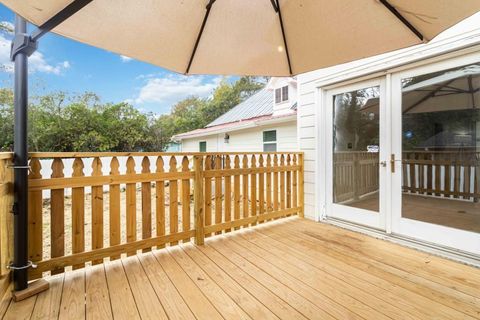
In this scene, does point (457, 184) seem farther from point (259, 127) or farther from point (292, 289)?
point (259, 127)

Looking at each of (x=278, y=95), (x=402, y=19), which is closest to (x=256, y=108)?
(x=278, y=95)

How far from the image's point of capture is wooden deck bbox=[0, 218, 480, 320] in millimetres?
1735

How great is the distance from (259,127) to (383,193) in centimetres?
497

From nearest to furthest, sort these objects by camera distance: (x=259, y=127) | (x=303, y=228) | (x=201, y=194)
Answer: (x=201, y=194)
(x=303, y=228)
(x=259, y=127)

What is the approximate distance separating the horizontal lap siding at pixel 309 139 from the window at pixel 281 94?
3.96 meters

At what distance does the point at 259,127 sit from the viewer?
7750mm

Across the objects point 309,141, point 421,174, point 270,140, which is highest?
point 270,140

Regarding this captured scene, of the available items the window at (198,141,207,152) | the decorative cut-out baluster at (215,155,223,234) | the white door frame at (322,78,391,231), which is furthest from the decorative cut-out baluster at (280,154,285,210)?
the window at (198,141,207,152)

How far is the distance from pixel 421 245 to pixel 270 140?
16.0ft

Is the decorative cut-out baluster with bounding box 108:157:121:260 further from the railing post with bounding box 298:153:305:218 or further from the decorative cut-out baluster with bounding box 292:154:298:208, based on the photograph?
the railing post with bounding box 298:153:305:218

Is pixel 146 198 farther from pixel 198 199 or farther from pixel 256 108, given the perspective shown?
pixel 256 108

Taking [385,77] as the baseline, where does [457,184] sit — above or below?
below

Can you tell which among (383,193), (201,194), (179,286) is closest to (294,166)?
(383,193)

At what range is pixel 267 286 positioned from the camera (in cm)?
205
